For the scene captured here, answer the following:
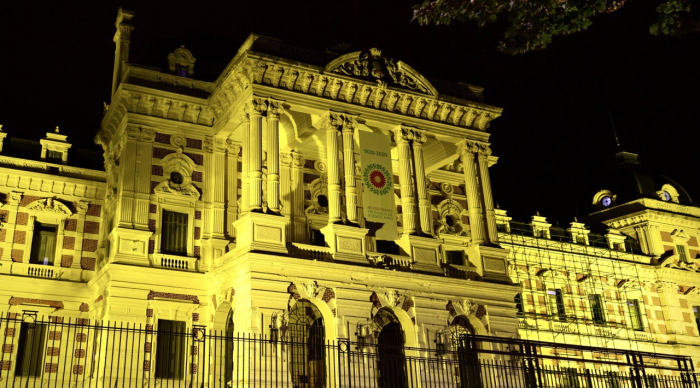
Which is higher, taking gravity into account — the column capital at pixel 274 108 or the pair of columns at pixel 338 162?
the column capital at pixel 274 108

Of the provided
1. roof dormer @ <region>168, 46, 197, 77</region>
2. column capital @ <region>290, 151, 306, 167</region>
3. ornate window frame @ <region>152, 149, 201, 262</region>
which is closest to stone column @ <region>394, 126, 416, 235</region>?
column capital @ <region>290, 151, 306, 167</region>

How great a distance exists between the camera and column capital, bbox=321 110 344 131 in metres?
28.8

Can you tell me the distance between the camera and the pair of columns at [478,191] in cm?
3062

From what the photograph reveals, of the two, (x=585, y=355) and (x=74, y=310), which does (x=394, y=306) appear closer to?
(x=74, y=310)

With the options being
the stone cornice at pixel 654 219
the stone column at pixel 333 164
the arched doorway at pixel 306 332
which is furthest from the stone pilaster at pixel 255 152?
the stone cornice at pixel 654 219

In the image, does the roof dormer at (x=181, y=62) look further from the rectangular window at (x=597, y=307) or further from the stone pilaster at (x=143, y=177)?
the rectangular window at (x=597, y=307)

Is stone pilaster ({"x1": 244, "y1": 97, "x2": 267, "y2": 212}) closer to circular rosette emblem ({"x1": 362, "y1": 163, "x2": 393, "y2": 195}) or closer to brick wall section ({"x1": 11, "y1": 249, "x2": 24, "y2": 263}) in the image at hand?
circular rosette emblem ({"x1": 362, "y1": 163, "x2": 393, "y2": 195})

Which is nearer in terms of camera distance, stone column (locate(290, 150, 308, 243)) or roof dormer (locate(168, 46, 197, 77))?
stone column (locate(290, 150, 308, 243))

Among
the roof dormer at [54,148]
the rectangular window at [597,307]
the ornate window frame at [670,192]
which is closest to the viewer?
the roof dormer at [54,148]

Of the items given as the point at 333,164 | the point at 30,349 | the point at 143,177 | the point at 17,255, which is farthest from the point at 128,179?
the point at 333,164

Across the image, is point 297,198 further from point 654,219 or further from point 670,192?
point 670,192

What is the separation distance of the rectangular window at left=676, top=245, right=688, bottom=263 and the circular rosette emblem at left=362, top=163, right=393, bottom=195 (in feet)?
80.3

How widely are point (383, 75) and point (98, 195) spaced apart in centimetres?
1294

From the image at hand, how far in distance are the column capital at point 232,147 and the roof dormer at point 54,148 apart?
6.76 metres
